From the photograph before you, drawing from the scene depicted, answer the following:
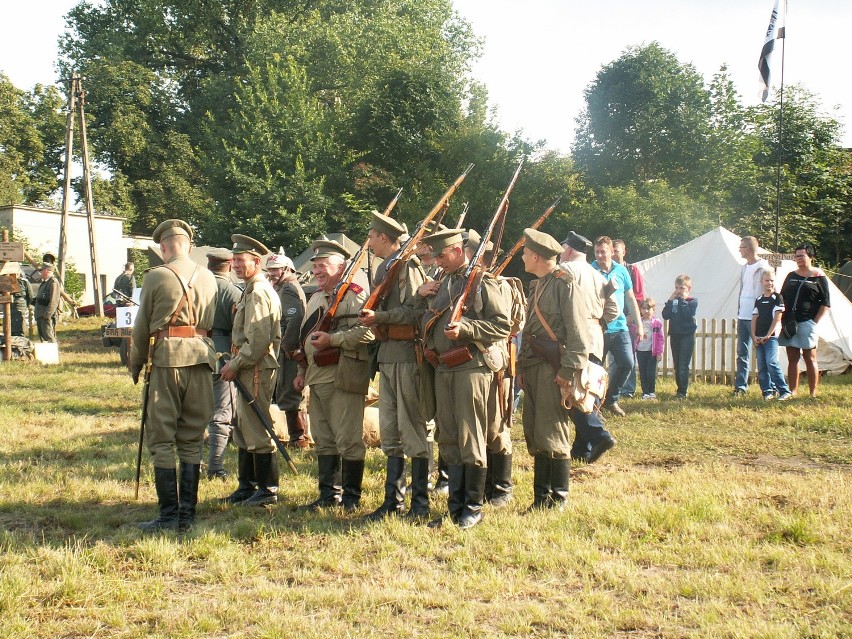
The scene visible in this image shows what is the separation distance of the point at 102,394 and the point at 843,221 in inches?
1208

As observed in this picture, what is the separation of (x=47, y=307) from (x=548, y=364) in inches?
564

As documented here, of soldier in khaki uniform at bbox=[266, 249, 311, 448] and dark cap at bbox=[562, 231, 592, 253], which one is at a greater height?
dark cap at bbox=[562, 231, 592, 253]

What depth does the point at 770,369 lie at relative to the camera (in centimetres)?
1084

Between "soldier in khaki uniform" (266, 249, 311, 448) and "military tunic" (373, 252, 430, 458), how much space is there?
158 centimetres

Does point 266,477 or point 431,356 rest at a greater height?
point 431,356

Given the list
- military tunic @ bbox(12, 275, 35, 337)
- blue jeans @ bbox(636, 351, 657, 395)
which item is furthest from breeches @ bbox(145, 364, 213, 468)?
military tunic @ bbox(12, 275, 35, 337)

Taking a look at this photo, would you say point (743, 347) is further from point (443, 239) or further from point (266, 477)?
point (266, 477)

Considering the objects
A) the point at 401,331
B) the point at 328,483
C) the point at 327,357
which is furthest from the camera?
the point at 328,483

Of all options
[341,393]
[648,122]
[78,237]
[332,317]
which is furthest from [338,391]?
[78,237]

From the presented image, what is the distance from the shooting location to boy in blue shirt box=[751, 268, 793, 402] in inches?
419

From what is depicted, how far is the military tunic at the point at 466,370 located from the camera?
559cm

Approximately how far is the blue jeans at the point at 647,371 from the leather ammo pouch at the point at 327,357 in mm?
6618

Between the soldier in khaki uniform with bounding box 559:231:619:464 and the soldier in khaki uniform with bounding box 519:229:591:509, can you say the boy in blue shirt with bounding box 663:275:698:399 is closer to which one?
the soldier in khaki uniform with bounding box 559:231:619:464

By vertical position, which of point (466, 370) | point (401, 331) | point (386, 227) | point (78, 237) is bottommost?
point (466, 370)
